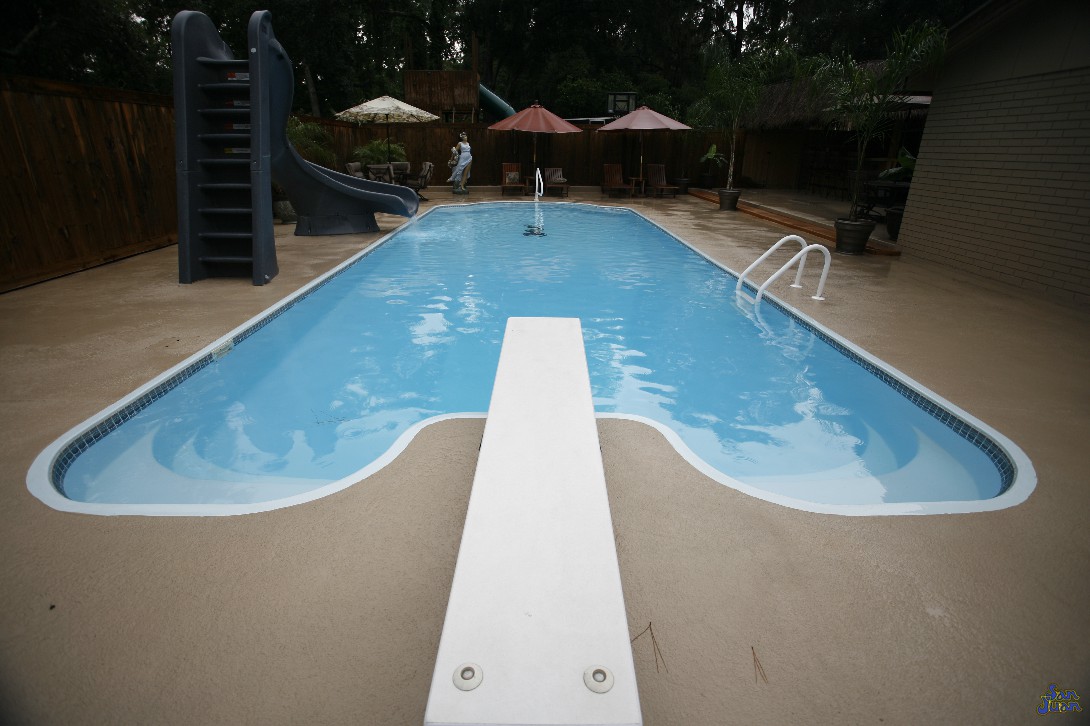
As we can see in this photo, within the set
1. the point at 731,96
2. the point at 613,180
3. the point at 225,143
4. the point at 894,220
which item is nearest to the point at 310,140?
the point at 225,143

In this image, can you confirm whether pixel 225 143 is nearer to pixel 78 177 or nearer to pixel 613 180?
pixel 78 177

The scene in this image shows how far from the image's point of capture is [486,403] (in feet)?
14.1

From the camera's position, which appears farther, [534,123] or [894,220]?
[534,123]

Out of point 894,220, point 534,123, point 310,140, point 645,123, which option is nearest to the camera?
point 894,220

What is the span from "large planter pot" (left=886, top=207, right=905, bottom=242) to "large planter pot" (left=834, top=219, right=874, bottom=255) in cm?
153

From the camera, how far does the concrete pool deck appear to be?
1543 mm

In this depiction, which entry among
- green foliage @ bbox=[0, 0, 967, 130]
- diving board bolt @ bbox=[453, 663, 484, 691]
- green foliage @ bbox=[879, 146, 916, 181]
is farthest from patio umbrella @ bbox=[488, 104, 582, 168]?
diving board bolt @ bbox=[453, 663, 484, 691]

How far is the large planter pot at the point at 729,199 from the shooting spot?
13086 mm

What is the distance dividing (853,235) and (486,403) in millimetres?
6554

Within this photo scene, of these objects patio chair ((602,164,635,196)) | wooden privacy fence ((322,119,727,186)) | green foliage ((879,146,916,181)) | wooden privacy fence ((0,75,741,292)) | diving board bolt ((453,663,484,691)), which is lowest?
diving board bolt ((453,663,484,691))

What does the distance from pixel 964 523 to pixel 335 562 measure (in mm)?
2502

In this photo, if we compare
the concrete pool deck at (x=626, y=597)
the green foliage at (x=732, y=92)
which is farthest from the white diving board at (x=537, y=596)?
the green foliage at (x=732, y=92)

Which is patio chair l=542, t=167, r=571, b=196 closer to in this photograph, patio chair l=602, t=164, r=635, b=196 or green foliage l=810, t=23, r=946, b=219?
patio chair l=602, t=164, r=635, b=196

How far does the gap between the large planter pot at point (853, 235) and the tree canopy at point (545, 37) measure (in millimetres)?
15715
